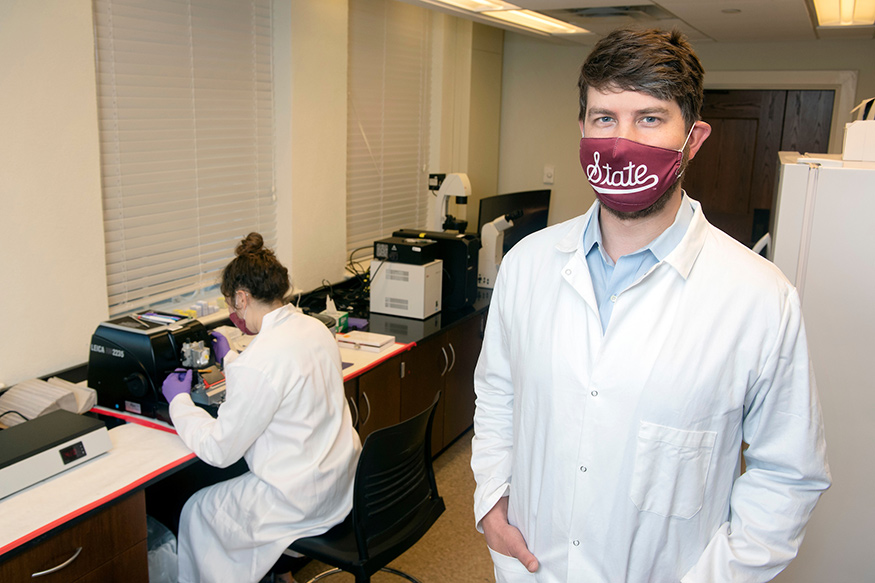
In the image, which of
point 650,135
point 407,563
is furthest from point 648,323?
point 407,563

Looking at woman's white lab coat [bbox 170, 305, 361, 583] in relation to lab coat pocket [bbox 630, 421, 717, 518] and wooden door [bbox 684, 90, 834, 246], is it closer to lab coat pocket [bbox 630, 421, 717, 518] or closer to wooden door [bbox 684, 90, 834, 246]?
lab coat pocket [bbox 630, 421, 717, 518]

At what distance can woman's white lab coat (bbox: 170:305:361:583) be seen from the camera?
205 cm

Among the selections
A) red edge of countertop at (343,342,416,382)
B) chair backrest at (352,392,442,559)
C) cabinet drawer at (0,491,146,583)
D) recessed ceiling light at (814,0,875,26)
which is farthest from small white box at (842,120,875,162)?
cabinet drawer at (0,491,146,583)

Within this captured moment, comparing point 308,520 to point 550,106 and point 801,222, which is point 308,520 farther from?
point 550,106

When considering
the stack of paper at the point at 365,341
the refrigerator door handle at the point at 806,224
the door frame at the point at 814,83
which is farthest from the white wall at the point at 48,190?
the door frame at the point at 814,83

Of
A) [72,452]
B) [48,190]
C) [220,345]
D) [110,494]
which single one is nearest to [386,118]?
[220,345]

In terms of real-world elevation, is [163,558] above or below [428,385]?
below

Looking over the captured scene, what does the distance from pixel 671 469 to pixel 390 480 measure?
113 cm

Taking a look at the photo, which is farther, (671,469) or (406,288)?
(406,288)

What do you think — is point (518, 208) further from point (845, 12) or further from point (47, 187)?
point (47, 187)

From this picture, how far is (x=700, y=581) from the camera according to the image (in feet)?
4.04

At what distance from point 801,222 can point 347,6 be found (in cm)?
257

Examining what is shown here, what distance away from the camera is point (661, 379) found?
1199mm

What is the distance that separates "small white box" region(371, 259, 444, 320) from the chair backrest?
1180 mm
